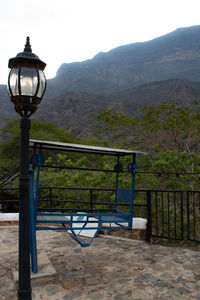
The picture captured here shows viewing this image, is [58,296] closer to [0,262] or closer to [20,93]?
[0,262]

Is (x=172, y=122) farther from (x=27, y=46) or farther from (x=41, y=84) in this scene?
(x=41, y=84)

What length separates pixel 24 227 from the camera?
251 cm

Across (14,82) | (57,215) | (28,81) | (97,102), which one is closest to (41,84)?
(28,81)

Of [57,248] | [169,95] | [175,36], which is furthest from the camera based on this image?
[175,36]

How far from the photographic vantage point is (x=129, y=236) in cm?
566

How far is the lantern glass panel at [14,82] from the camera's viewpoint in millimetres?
2545

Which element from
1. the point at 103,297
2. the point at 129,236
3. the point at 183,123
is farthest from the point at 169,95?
the point at 103,297

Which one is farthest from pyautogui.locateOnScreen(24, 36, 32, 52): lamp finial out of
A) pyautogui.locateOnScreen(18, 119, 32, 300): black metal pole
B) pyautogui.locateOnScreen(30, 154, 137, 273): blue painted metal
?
pyautogui.locateOnScreen(30, 154, 137, 273): blue painted metal

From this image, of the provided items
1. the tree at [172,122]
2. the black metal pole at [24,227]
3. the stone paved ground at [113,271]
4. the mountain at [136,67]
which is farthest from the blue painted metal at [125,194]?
the mountain at [136,67]

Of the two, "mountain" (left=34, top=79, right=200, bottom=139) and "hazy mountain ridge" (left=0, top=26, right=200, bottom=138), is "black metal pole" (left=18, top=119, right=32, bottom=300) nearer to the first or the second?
"hazy mountain ridge" (left=0, top=26, right=200, bottom=138)

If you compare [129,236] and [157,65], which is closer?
[129,236]

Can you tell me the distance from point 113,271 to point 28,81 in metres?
2.77

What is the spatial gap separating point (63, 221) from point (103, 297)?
126 cm

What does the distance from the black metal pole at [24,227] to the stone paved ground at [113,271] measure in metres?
0.50
